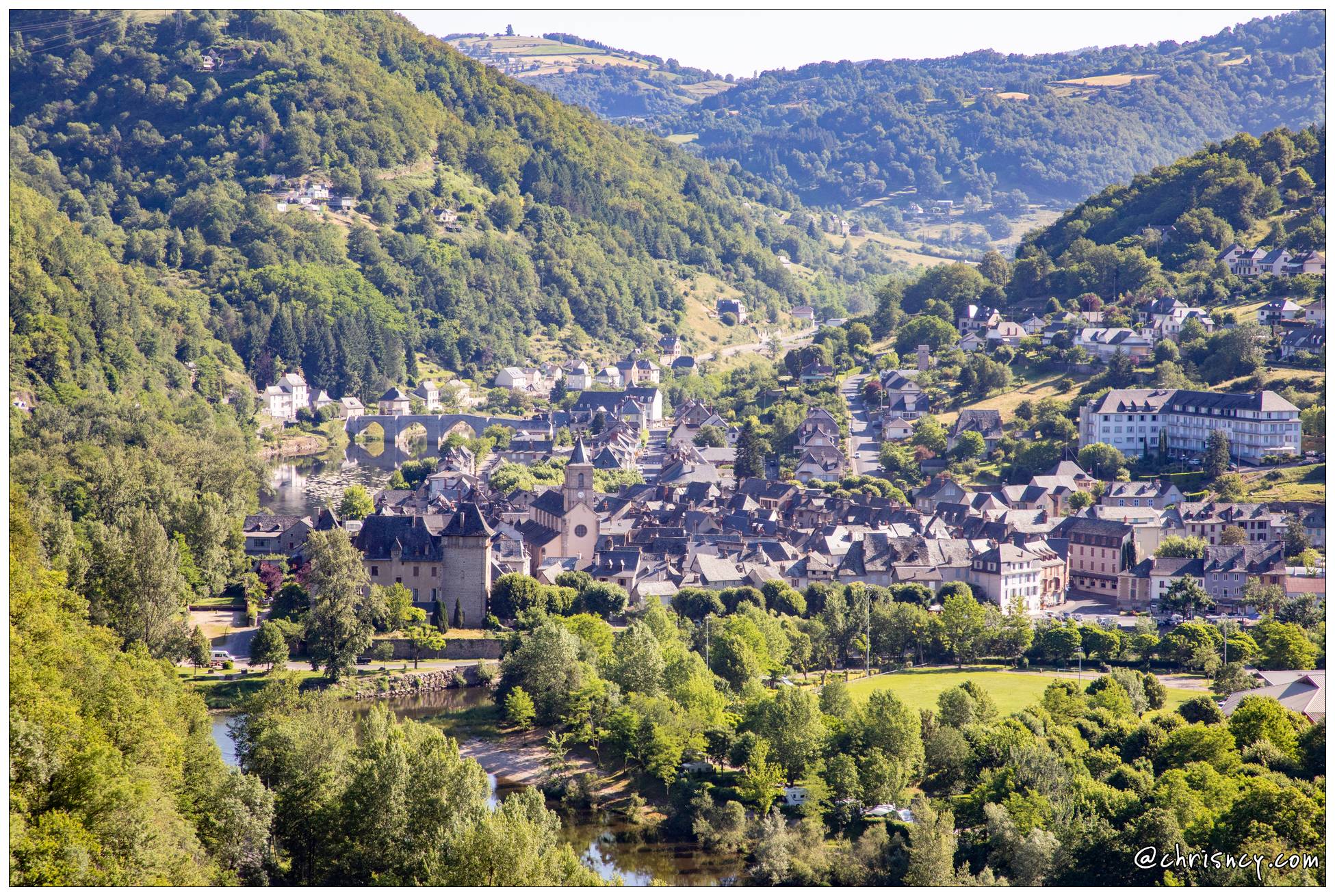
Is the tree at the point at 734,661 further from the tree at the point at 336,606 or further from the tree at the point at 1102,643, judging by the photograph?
the tree at the point at 1102,643

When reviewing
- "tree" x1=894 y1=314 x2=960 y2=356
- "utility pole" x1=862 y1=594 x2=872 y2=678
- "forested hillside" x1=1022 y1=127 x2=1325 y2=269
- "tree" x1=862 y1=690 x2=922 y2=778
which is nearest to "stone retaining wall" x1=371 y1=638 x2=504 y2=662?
"utility pole" x1=862 y1=594 x2=872 y2=678

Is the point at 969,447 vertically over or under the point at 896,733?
over

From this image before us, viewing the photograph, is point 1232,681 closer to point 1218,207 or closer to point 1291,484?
point 1291,484

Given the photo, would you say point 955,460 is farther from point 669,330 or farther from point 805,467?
point 669,330

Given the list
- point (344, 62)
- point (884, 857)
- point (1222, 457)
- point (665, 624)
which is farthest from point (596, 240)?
point (884, 857)

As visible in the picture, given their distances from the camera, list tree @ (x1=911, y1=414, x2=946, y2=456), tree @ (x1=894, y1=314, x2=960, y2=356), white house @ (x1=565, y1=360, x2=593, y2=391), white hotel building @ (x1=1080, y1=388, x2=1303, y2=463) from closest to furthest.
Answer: white hotel building @ (x1=1080, y1=388, x2=1303, y2=463)
tree @ (x1=911, y1=414, x2=946, y2=456)
tree @ (x1=894, y1=314, x2=960, y2=356)
white house @ (x1=565, y1=360, x2=593, y2=391)

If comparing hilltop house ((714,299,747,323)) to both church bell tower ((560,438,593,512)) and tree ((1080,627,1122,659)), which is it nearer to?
church bell tower ((560,438,593,512))

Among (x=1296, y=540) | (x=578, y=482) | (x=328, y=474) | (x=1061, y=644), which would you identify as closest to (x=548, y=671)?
(x=1061, y=644)
